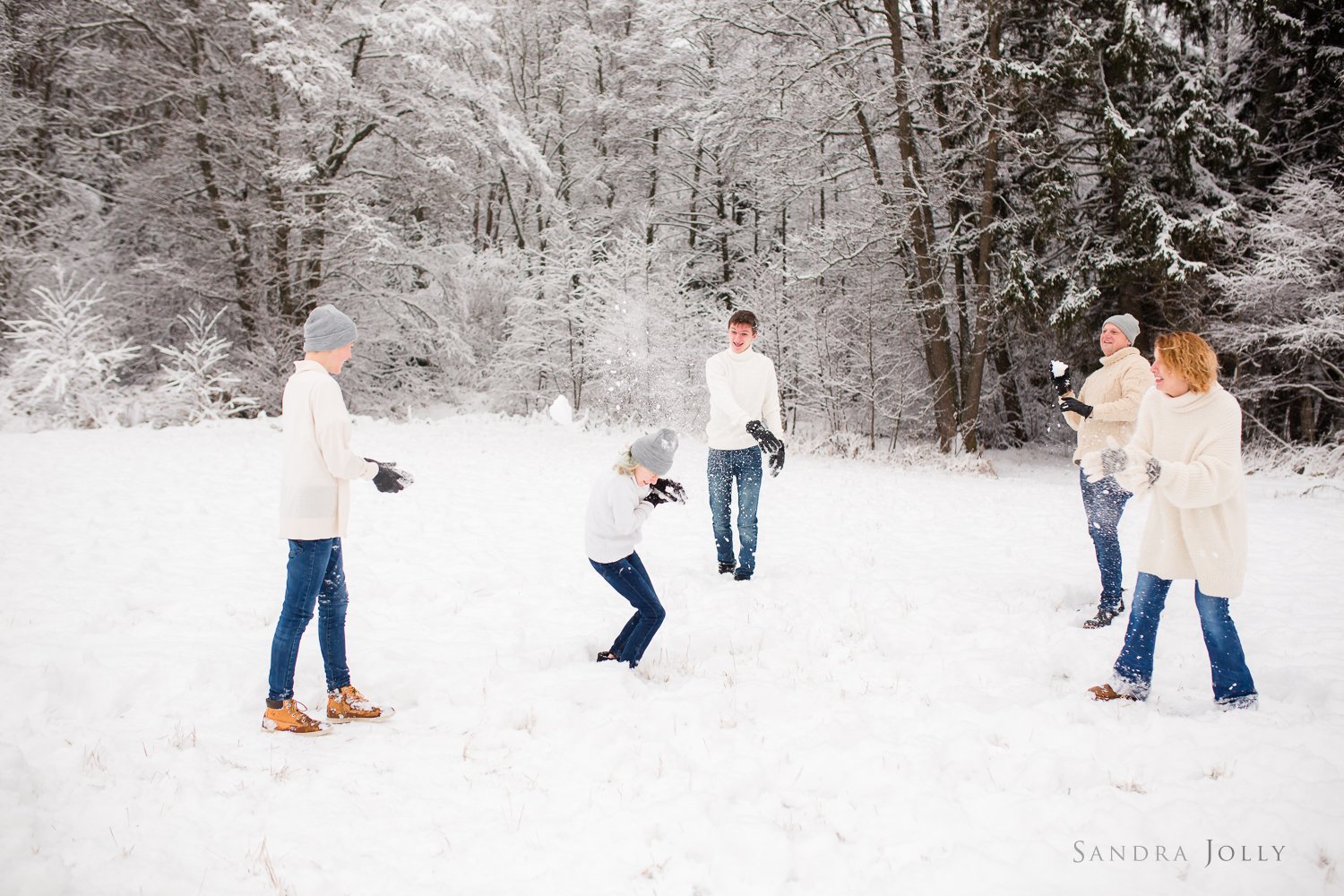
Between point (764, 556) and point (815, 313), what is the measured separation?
11297 mm

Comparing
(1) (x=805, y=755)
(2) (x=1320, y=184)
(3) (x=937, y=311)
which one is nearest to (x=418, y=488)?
(1) (x=805, y=755)

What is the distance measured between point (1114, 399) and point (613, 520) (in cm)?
356

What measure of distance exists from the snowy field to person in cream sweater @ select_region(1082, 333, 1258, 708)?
1.01ft

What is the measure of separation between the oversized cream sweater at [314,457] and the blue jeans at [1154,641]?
3.96 meters

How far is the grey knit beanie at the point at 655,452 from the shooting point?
4.06 m

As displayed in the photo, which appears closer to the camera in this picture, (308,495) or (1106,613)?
(308,495)

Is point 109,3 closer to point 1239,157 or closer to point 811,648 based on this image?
point 811,648

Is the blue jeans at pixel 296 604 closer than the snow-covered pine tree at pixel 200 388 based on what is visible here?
Yes

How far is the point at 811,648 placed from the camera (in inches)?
178

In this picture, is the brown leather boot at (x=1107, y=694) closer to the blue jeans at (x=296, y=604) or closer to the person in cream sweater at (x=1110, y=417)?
the person in cream sweater at (x=1110, y=417)

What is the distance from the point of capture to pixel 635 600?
162 inches

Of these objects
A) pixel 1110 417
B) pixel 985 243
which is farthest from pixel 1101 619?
pixel 985 243

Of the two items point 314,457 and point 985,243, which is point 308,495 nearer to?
point 314,457

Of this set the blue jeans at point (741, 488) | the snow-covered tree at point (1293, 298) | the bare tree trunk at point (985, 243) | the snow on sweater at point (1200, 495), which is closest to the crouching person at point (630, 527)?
the blue jeans at point (741, 488)
